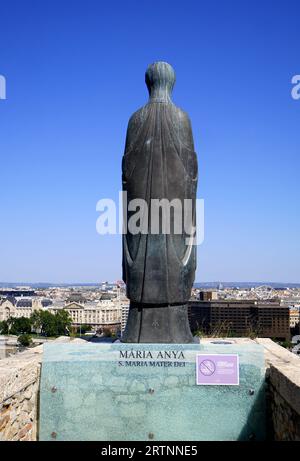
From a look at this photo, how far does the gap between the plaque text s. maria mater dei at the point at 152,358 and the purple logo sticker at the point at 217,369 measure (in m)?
0.22

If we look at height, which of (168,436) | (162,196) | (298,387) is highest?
(162,196)

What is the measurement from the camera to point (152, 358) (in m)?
6.12

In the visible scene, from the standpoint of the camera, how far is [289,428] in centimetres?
495

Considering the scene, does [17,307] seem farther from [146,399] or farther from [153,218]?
[146,399]

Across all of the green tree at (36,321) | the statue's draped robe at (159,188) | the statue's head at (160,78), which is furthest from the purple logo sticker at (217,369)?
the green tree at (36,321)

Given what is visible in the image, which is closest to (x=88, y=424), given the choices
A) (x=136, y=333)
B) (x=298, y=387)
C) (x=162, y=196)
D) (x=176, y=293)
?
(x=136, y=333)

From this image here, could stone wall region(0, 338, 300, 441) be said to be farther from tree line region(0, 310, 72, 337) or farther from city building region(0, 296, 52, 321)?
city building region(0, 296, 52, 321)

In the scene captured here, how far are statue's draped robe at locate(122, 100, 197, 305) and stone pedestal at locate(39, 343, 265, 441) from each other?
1023mm

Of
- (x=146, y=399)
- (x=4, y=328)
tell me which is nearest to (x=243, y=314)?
(x=4, y=328)

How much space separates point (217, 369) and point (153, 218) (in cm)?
212

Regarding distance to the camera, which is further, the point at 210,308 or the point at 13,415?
the point at 210,308

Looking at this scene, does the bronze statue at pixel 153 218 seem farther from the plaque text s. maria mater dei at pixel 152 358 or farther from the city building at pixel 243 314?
the city building at pixel 243 314
